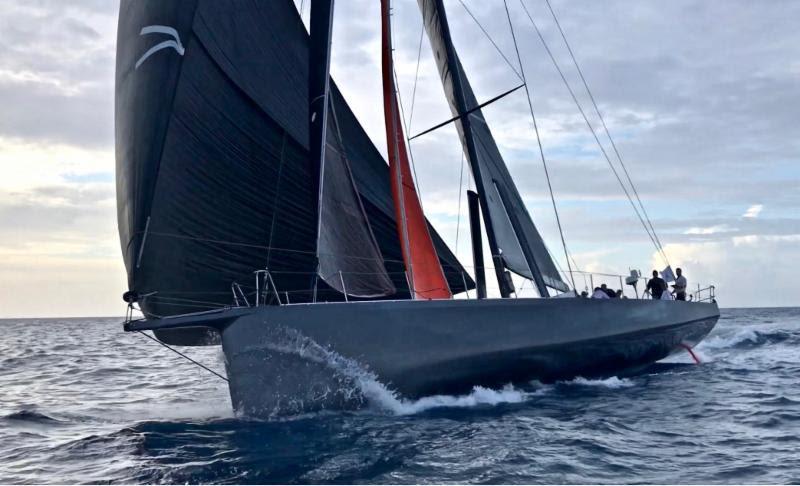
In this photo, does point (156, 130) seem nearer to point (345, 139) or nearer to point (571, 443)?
point (345, 139)

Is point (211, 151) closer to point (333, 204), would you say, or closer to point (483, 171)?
point (333, 204)

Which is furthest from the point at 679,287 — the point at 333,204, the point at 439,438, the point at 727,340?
the point at 439,438

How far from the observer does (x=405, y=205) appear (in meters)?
11.2

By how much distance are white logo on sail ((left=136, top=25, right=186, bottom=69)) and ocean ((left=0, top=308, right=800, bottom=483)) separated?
4.36 meters

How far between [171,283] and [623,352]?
7.94 meters

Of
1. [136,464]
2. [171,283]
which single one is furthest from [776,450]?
A: [171,283]

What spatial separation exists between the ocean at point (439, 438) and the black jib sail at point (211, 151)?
5.98 ft

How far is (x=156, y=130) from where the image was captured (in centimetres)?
851

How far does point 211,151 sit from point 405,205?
3164 mm

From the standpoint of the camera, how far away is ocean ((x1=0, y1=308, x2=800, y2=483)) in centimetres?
660

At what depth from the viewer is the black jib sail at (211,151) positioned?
8602 mm

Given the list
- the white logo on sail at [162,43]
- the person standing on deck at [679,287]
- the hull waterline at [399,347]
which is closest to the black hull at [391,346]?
the hull waterline at [399,347]

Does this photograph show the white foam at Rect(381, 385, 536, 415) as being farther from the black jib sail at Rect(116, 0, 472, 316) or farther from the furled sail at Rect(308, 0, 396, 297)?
the black jib sail at Rect(116, 0, 472, 316)

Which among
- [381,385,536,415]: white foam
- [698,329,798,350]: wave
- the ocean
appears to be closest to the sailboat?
[381,385,536,415]: white foam
